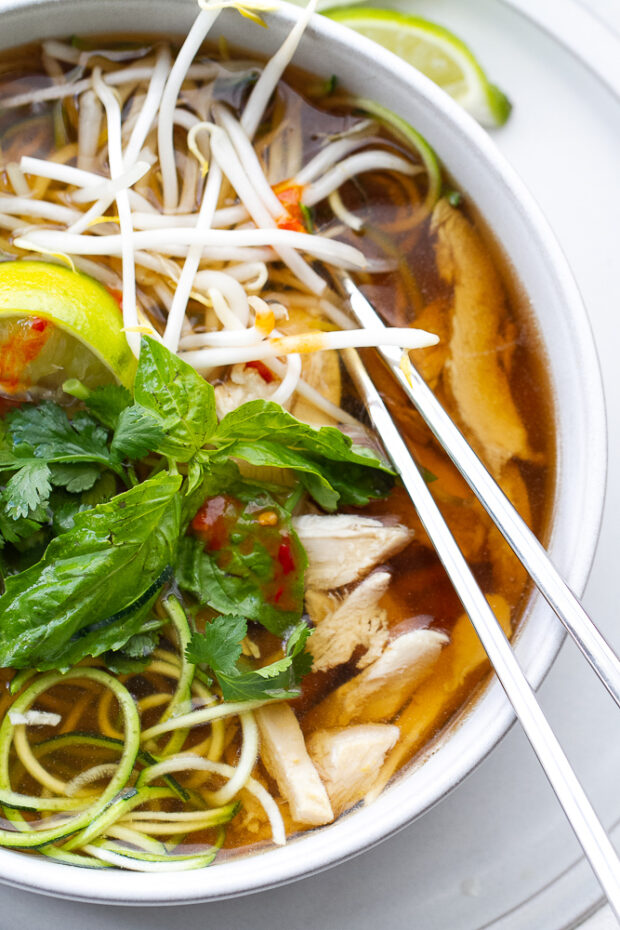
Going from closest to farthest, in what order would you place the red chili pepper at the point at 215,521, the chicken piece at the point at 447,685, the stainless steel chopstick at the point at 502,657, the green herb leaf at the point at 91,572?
the stainless steel chopstick at the point at 502,657
the green herb leaf at the point at 91,572
the red chili pepper at the point at 215,521
the chicken piece at the point at 447,685

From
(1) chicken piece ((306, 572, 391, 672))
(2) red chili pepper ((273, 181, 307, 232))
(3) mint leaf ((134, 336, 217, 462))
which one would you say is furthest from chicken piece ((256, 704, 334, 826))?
(2) red chili pepper ((273, 181, 307, 232))

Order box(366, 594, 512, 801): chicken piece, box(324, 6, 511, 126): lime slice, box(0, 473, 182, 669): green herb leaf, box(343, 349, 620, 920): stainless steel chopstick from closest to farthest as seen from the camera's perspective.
Answer: box(343, 349, 620, 920): stainless steel chopstick < box(0, 473, 182, 669): green herb leaf < box(366, 594, 512, 801): chicken piece < box(324, 6, 511, 126): lime slice

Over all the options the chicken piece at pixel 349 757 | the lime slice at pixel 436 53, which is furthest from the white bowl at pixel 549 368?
the lime slice at pixel 436 53

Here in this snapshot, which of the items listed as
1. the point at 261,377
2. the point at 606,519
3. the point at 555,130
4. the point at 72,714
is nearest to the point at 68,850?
the point at 72,714

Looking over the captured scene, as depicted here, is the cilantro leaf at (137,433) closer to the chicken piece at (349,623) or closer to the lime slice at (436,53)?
the chicken piece at (349,623)

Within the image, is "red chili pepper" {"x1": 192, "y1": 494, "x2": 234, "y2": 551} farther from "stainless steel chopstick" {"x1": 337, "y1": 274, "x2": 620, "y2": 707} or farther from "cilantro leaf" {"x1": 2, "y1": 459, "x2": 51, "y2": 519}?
"stainless steel chopstick" {"x1": 337, "y1": 274, "x2": 620, "y2": 707}

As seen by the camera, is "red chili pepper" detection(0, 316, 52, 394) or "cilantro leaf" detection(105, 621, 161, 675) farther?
"cilantro leaf" detection(105, 621, 161, 675)
